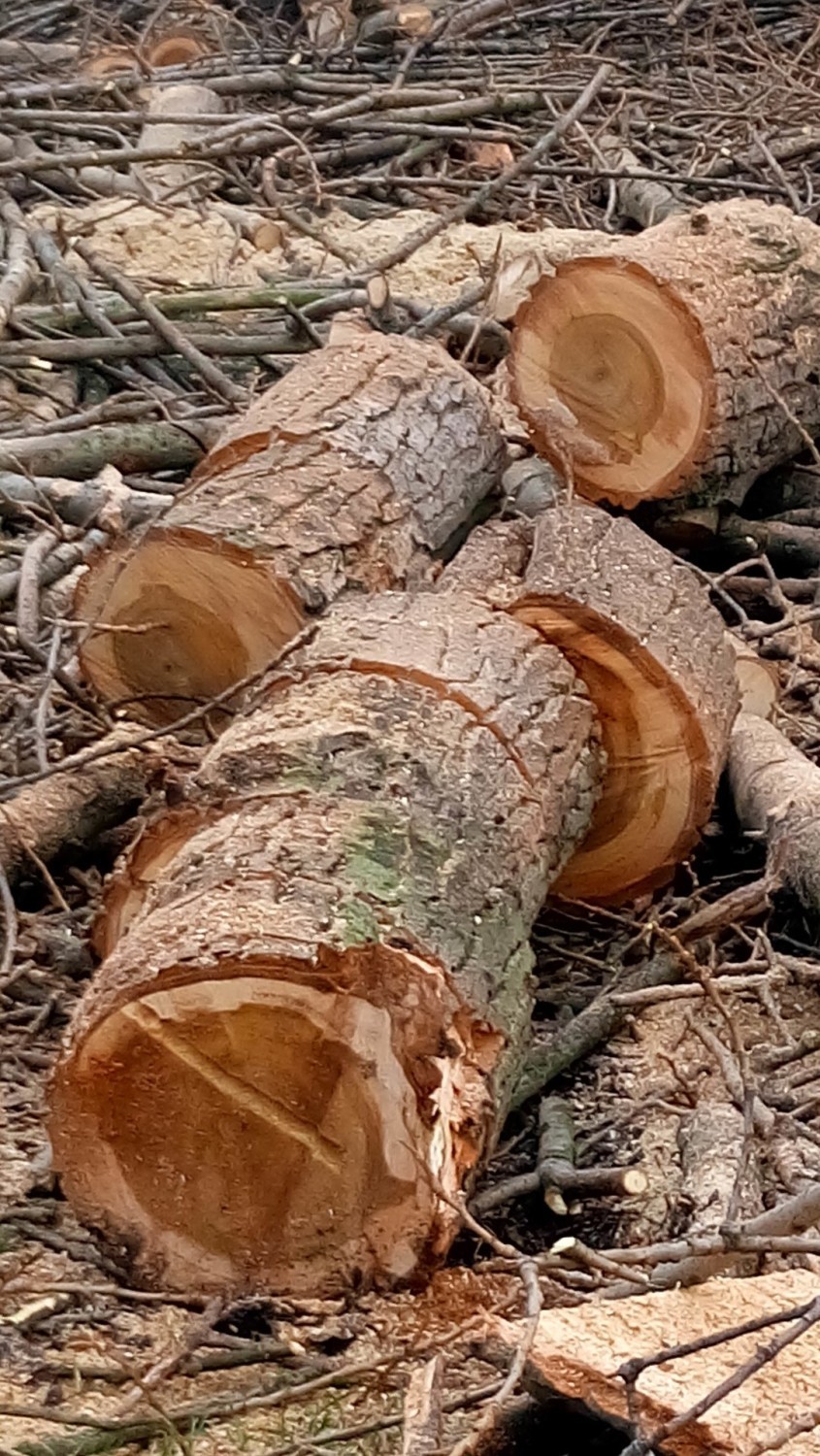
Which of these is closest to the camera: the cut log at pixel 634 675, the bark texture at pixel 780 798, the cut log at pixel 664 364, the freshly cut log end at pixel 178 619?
the cut log at pixel 634 675

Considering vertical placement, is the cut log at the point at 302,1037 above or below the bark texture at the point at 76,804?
above

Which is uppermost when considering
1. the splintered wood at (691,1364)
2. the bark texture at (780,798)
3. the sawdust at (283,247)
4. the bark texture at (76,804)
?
the splintered wood at (691,1364)

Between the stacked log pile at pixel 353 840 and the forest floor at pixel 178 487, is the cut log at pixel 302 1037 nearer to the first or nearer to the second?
the stacked log pile at pixel 353 840

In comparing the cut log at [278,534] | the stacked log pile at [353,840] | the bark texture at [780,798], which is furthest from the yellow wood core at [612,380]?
the bark texture at [780,798]

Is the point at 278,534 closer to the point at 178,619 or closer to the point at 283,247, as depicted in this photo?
the point at 178,619

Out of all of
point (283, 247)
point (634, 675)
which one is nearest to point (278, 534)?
point (634, 675)

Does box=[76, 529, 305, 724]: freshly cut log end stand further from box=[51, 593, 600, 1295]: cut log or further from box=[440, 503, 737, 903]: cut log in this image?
box=[51, 593, 600, 1295]: cut log

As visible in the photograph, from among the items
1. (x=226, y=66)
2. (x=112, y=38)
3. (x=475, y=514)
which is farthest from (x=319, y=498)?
(x=112, y=38)
